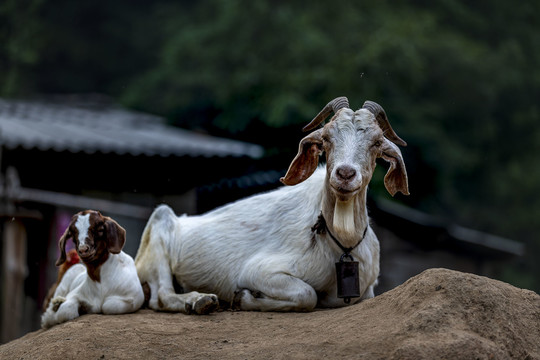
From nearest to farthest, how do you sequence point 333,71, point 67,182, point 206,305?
point 206,305, point 67,182, point 333,71

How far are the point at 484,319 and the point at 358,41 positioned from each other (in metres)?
18.6

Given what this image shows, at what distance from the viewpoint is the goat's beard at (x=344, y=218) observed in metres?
5.51

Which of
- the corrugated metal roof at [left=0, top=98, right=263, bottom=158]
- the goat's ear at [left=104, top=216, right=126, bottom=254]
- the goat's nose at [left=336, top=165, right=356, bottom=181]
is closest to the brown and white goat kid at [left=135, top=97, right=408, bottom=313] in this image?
the goat's nose at [left=336, top=165, right=356, bottom=181]

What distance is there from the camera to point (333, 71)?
1995cm

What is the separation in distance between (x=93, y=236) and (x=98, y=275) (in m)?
0.29

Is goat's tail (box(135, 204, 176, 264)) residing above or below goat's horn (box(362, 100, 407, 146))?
below

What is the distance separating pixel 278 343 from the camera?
480cm

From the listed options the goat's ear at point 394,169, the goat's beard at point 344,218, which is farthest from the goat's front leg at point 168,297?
the goat's ear at point 394,169

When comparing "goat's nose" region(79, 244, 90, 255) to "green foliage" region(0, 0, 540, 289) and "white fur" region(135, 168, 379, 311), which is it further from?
"green foliage" region(0, 0, 540, 289)

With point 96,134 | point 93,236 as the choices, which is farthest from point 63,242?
point 96,134

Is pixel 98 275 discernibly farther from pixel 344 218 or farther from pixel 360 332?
pixel 360 332

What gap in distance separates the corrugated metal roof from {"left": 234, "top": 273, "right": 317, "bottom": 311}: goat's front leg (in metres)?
6.50

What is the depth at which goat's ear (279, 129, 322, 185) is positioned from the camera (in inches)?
223

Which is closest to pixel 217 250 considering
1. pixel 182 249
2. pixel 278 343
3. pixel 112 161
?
pixel 182 249
